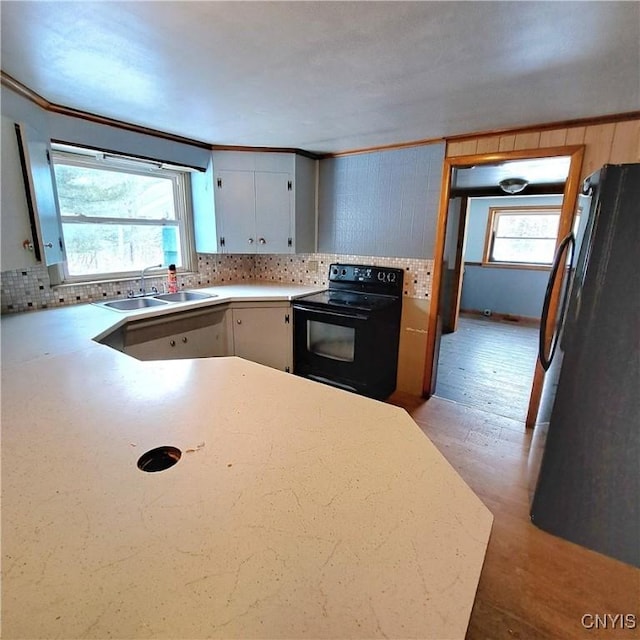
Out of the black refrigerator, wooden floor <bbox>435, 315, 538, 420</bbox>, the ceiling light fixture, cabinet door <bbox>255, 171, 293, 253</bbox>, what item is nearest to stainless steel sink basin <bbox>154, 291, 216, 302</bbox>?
cabinet door <bbox>255, 171, 293, 253</bbox>

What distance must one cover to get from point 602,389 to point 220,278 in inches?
122

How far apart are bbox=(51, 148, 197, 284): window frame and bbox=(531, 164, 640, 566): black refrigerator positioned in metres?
2.84

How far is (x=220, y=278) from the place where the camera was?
11.5 feet

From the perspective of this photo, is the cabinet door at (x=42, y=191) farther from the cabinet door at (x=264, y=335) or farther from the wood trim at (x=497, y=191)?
the wood trim at (x=497, y=191)

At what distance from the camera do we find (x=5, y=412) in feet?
3.28

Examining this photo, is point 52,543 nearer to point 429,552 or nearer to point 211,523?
point 211,523

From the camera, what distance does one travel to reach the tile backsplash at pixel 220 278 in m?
2.19

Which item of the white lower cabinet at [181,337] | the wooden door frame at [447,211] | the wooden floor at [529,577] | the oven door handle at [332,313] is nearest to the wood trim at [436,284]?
the wooden door frame at [447,211]

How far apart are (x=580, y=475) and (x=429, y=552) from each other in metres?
1.43

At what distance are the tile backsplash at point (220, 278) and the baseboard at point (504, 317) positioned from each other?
3780mm

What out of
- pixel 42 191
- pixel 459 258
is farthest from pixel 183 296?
pixel 459 258

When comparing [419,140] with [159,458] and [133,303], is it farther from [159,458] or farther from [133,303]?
[159,458]

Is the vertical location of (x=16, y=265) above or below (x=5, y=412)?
above

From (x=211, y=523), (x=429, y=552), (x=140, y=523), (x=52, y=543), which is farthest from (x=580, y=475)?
(x=52, y=543)
